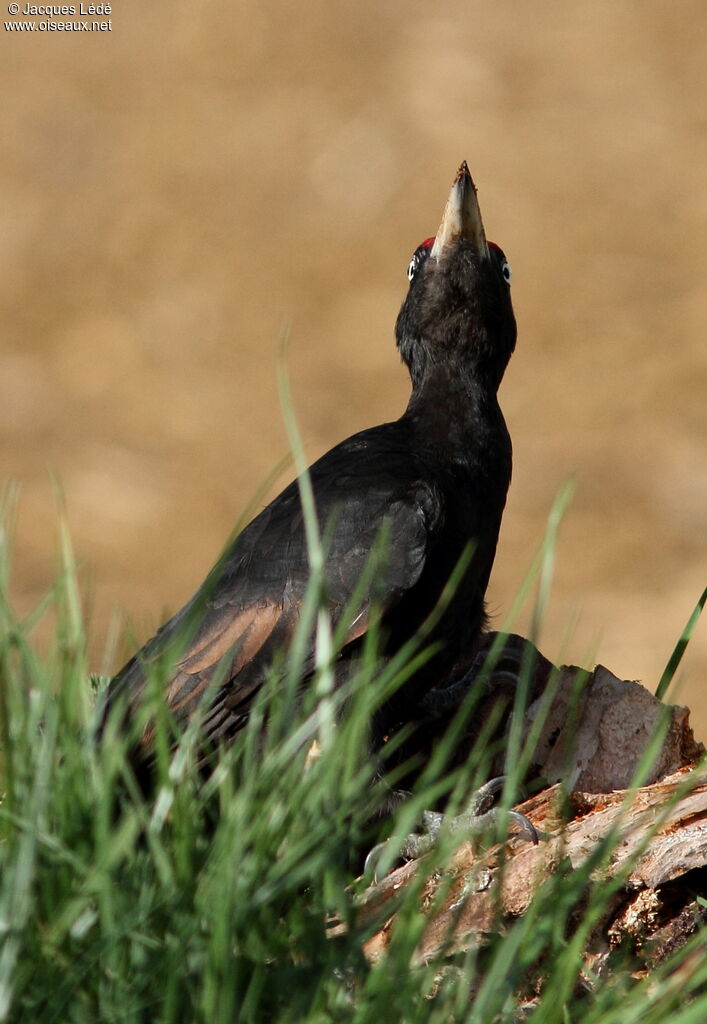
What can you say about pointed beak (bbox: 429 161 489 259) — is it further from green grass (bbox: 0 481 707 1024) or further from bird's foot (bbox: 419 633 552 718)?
green grass (bbox: 0 481 707 1024)

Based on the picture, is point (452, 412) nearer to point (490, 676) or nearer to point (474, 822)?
point (490, 676)

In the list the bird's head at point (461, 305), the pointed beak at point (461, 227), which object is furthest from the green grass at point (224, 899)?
the pointed beak at point (461, 227)

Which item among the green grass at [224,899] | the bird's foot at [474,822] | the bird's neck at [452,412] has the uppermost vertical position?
the bird's neck at [452,412]

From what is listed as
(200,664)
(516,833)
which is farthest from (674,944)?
(200,664)

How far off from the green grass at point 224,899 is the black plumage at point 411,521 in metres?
0.96

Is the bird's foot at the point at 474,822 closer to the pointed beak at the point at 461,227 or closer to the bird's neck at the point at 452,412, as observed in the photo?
the bird's neck at the point at 452,412

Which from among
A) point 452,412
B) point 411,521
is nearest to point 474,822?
point 411,521

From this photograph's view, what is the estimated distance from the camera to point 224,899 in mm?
1321

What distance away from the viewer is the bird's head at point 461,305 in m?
3.36

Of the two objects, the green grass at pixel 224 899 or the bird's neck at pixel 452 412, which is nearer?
the green grass at pixel 224 899

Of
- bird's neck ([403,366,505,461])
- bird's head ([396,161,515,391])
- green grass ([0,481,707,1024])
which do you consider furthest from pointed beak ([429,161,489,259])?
green grass ([0,481,707,1024])

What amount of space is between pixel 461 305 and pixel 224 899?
225cm

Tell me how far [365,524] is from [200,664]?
17.1 inches

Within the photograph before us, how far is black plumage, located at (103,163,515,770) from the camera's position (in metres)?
2.79
